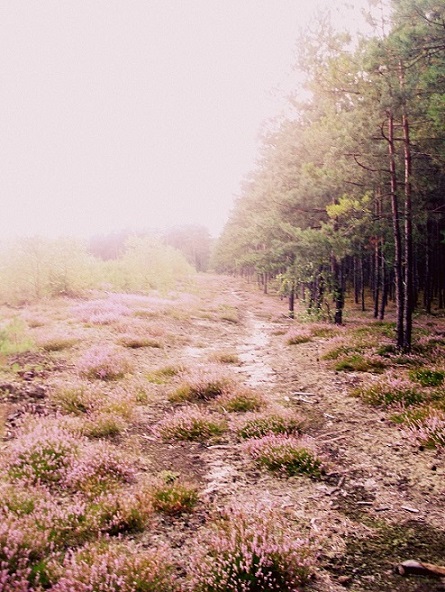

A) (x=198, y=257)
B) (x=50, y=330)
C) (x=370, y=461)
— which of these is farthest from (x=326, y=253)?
(x=198, y=257)

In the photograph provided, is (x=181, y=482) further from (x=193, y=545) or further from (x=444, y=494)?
(x=444, y=494)

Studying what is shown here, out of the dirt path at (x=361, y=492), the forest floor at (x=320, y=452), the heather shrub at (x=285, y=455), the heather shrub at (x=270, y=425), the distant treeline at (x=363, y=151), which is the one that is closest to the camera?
the dirt path at (x=361, y=492)

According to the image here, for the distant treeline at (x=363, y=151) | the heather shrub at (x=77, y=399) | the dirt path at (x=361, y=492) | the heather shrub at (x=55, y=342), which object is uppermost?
the distant treeline at (x=363, y=151)

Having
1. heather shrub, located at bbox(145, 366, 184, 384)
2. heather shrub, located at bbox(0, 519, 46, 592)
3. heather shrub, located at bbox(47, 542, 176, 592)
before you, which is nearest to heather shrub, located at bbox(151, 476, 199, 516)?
heather shrub, located at bbox(47, 542, 176, 592)

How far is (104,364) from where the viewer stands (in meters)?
11.6

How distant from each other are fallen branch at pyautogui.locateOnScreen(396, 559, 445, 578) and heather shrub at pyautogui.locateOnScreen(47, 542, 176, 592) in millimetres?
2334

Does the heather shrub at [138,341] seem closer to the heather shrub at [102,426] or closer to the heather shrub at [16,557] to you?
the heather shrub at [102,426]

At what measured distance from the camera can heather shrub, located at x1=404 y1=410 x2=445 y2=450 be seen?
677 centimetres

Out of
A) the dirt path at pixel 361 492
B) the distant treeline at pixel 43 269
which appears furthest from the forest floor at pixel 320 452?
the distant treeline at pixel 43 269

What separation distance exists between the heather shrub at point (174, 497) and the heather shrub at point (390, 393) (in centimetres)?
531

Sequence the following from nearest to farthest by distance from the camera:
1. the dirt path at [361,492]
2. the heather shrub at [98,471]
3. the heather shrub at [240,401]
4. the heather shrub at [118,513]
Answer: the dirt path at [361,492], the heather shrub at [118,513], the heather shrub at [98,471], the heather shrub at [240,401]

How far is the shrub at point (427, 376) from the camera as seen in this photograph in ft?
32.7

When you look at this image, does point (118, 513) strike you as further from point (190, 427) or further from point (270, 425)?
point (270, 425)

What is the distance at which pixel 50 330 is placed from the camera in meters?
16.2
